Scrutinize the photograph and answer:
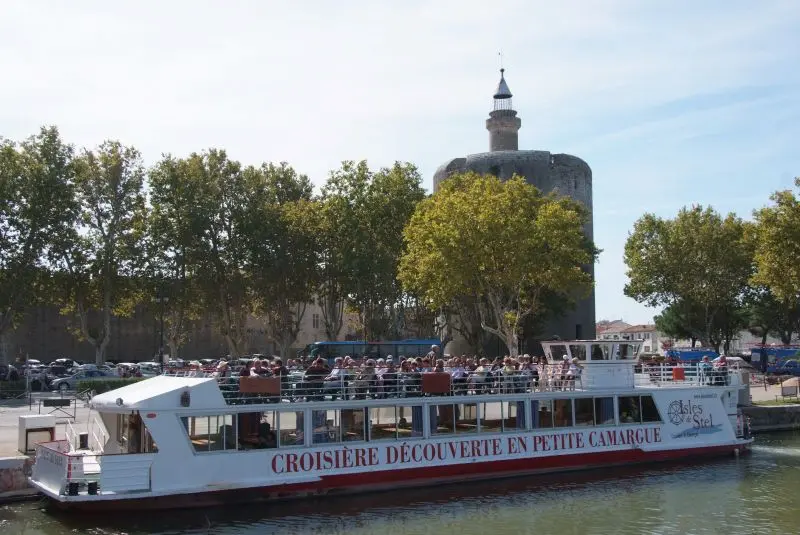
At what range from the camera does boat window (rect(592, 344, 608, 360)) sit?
89.8 ft

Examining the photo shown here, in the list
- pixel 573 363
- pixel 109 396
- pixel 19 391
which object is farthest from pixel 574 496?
pixel 19 391

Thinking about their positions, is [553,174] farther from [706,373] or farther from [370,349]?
[706,373]

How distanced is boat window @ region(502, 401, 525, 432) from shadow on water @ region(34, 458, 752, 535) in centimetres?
161

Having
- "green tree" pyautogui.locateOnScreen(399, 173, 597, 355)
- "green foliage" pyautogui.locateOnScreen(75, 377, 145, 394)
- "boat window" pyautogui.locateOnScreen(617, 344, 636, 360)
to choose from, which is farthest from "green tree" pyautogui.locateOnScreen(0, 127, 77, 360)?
"boat window" pyautogui.locateOnScreen(617, 344, 636, 360)

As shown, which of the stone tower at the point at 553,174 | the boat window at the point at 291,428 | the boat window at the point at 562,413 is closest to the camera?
the boat window at the point at 291,428

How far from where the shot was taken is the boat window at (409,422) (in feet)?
77.5

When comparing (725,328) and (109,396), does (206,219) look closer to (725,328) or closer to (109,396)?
(109,396)

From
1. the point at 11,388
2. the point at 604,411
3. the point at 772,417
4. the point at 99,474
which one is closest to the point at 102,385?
the point at 11,388

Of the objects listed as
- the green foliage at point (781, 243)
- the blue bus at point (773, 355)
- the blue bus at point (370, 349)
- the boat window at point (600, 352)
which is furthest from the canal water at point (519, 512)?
the blue bus at point (773, 355)

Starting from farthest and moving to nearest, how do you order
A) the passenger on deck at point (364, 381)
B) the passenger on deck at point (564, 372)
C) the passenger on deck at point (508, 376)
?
the passenger on deck at point (564, 372) < the passenger on deck at point (508, 376) < the passenger on deck at point (364, 381)

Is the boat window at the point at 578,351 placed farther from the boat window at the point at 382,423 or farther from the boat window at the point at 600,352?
the boat window at the point at 382,423

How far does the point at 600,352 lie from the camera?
27.5 m

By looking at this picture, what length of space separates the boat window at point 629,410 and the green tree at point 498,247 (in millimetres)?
16308

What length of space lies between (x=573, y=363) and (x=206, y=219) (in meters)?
35.2
